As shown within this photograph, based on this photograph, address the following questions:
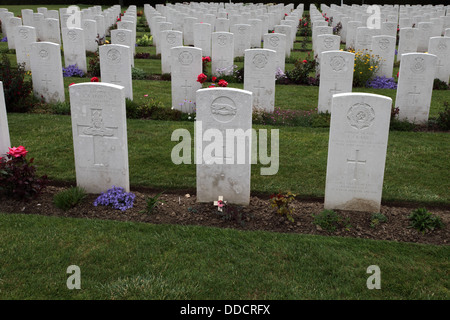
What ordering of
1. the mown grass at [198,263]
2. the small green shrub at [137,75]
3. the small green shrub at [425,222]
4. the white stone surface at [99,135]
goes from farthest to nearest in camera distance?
the small green shrub at [137,75], the white stone surface at [99,135], the small green shrub at [425,222], the mown grass at [198,263]

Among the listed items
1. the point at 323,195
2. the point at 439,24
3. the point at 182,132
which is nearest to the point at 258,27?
the point at 439,24

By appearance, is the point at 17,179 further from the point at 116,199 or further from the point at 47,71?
the point at 47,71

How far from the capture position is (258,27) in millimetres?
18281

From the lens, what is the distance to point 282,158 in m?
7.53

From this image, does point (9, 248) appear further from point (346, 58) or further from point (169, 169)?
point (346, 58)

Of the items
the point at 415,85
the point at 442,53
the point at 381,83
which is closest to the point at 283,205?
the point at 415,85

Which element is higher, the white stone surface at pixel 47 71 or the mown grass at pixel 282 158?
the white stone surface at pixel 47 71

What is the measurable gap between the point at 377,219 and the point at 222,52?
29.1 ft

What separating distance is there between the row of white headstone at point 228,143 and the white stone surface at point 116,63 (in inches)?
163

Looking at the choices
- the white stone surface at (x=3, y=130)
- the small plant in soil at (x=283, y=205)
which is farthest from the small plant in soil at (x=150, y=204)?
the white stone surface at (x=3, y=130)

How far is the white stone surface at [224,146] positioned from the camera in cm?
563

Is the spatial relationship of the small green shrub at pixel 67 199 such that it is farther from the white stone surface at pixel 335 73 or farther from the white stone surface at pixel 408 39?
the white stone surface at pixel 408 39

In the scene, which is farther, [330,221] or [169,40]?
[169,40]
